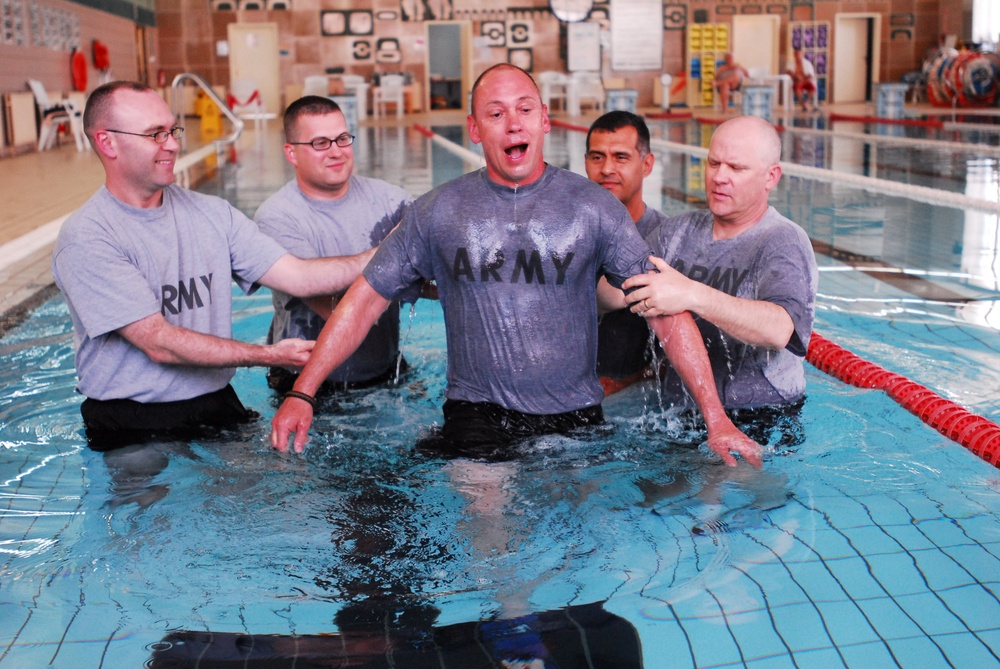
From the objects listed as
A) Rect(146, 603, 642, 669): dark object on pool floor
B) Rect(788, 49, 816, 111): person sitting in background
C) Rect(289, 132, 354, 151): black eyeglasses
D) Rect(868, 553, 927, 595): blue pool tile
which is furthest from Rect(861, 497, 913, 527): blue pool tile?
Rect(788, 49, 816, 111): person sitting in background

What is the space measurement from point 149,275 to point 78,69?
18.3m

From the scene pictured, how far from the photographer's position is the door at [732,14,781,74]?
2756cm

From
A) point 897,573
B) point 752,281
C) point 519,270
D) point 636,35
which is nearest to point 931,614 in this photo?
point 897,573

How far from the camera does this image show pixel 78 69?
63.1 feet

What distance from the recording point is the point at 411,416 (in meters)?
4.05

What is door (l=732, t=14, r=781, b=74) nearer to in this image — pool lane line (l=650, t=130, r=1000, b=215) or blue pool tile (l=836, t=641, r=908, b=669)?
pool lane line (l=650, t=130, r=1000, b=215)

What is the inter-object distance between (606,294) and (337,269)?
0.98m

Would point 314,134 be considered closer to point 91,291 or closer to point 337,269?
point 337,269

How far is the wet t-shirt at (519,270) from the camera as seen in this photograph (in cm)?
298

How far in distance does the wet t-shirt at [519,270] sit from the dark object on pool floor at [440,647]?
0.87m

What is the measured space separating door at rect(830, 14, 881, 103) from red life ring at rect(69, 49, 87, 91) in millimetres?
19964

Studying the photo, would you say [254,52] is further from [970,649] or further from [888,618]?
[970,649]

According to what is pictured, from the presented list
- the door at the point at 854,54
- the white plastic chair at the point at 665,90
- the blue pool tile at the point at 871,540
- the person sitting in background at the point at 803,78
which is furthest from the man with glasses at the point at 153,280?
the door at the point at 854,54

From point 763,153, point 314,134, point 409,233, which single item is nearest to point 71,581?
point 409,233
